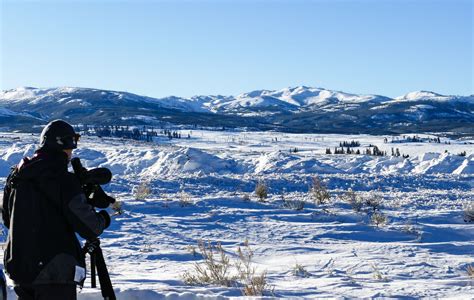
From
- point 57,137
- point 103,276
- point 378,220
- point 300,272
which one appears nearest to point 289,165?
point 378,220

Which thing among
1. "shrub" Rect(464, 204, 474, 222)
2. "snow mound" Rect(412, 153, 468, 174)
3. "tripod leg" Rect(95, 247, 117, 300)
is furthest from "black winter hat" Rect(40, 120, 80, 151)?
"snow mound" Rect(412, 153, 468, 174)

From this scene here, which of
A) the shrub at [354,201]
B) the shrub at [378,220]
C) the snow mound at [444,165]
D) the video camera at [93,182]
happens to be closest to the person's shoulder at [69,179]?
the video camera at [93,182]

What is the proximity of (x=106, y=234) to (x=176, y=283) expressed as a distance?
345 cm

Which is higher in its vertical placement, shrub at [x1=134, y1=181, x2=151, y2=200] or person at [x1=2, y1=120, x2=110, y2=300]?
person at [x1=2, y1=120, x2=110, y2=300]

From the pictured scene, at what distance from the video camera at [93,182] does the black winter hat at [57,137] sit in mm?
139

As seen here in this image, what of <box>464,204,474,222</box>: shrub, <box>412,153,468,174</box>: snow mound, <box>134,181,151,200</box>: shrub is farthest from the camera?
<box>412,153,468,174</box>: snow mound

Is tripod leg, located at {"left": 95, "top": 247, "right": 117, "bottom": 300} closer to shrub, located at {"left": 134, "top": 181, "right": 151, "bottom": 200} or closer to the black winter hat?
the black winter hat

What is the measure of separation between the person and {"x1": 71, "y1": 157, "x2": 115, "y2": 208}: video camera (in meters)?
0.15

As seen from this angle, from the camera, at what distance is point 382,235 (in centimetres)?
853

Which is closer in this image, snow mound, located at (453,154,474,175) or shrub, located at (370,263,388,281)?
shrub, located at (370,263,388,281)

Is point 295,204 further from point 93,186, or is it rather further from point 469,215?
point 93,186

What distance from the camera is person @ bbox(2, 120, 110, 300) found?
127 inches

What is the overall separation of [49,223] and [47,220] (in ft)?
0.06

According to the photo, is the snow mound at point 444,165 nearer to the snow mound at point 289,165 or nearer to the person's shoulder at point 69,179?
the snow mound at point 289,165
